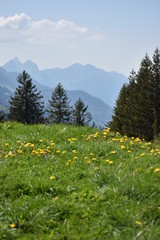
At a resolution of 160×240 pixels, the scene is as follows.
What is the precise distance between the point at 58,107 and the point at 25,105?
8.14m

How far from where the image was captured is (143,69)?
50500 mm

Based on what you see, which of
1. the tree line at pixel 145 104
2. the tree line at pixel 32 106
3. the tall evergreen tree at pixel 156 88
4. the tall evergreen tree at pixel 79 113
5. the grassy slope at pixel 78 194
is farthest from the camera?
the tall evergreen tree at pixel 79 113

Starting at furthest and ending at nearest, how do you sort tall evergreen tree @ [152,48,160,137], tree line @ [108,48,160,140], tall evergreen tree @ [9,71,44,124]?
tall evergreen tree @ [9,71,44,124] → tree line @ [108,48,160,140] → tall evergreen tree @ [152,48,160,137]

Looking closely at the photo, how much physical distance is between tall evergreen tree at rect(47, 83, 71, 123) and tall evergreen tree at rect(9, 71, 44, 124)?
4564 millimetres

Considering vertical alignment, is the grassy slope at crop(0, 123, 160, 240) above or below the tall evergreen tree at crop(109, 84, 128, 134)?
below

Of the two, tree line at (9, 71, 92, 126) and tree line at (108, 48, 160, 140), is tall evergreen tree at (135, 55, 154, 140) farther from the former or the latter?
tree line at (9, 71, 92, 126)

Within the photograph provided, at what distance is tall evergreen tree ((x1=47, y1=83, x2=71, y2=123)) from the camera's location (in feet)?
198

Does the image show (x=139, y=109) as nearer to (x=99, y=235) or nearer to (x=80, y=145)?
(x=80, y=145)

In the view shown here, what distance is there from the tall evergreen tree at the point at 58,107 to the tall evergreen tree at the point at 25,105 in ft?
15.0

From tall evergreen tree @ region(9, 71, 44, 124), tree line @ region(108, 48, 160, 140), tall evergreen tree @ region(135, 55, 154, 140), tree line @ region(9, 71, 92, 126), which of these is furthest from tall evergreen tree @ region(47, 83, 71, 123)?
tall evergreen tree @ region(135, 55, 154, 140)

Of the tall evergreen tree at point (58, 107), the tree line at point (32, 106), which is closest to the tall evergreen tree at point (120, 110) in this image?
the tree line at point (32, 106)

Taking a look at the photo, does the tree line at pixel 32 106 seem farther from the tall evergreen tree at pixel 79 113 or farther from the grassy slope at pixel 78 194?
the grassy slope at pixel 78 194

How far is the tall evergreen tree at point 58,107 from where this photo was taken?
60406 mm

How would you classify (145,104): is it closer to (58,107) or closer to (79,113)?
(58,107)
